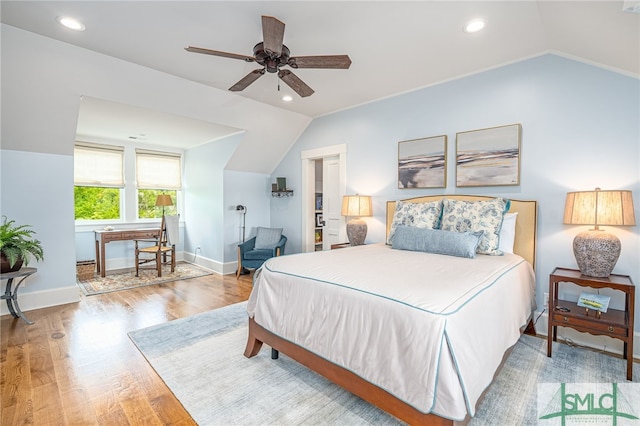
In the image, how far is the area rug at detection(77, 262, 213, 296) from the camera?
4261mm

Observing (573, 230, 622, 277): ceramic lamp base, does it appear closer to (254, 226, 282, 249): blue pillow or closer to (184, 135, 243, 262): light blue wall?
(254, 226, 282, 249): blue pillow

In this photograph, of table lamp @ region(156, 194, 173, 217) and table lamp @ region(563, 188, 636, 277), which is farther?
table lamp @ region(156, 194, 173, 217)

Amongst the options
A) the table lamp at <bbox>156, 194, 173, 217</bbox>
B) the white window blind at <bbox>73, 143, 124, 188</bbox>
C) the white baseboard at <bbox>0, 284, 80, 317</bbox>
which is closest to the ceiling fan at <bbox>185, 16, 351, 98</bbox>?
the white baseboard at <bbox>0, 284, 80, 317</bbox>

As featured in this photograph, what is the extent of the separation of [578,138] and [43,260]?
571cm

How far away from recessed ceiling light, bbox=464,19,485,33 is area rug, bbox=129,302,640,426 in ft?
8.54

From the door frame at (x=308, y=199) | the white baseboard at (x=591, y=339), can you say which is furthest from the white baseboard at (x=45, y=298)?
the white baseboard at (x=591, y=339)

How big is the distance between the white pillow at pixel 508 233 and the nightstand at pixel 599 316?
0.41 m

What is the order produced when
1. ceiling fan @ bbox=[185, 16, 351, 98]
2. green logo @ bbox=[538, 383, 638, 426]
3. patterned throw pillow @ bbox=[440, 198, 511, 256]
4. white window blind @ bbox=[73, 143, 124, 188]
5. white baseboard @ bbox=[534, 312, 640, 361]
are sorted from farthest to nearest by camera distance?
white window blind @ bbox=[73, 143, 124, 188], patterned throw pillow @ bbox=[440, 198, 511, 256], white baseboard @ bbox=[534, 312, 640, 361], ceiling fan @ bbox=[185, 16, 351, 98], green logo @ bbox=[538, 383, 638, 426]

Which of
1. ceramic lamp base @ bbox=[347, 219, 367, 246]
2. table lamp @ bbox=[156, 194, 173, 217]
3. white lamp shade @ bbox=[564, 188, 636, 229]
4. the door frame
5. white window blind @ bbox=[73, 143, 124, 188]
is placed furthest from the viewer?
table lamp @ bbox=[156, 194, 173, 217]

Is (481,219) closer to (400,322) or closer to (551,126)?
(551,126)

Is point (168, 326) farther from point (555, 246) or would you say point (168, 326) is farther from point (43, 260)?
point (555, 246)

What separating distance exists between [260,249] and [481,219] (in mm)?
3438

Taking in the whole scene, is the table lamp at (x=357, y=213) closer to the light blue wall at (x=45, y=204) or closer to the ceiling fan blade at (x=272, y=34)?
the ceiling fan blade at (x=272, y=34)

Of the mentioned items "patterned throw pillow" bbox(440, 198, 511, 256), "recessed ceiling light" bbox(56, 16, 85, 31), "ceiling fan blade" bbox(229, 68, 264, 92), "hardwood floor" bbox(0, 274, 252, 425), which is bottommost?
"hardwood floor" bbox(0, 274, 252, 425)
